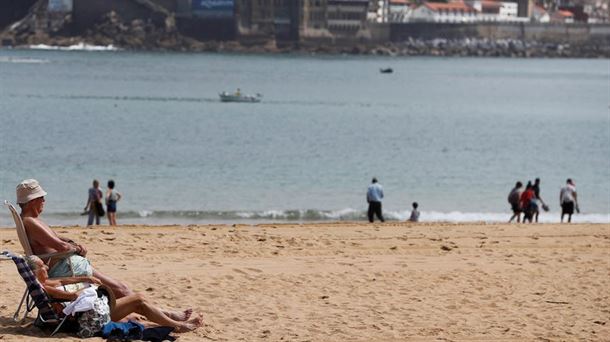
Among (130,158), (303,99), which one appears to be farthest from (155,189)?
(303,99)

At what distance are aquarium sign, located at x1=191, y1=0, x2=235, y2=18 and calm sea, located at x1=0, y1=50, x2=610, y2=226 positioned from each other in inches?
2463

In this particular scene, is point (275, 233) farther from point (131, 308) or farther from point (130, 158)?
point (130, 158)

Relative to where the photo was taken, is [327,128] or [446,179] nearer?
[446,179]

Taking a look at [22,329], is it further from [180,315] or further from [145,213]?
[145,213]

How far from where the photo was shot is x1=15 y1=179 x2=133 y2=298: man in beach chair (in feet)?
31.6

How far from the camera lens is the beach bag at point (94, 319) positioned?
9812 mm

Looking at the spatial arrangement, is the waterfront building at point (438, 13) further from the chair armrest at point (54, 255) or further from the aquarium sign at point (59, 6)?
the chair armrest at point (54, 255)

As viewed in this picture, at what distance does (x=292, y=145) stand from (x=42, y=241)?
39041mm

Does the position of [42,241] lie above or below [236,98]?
above

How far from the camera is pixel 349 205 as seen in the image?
1177 inches

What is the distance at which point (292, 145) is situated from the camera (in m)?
48.8

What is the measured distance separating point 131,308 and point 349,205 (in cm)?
1993

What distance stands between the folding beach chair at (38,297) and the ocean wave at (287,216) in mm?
15092

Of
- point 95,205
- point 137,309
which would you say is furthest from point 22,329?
point 95,205
